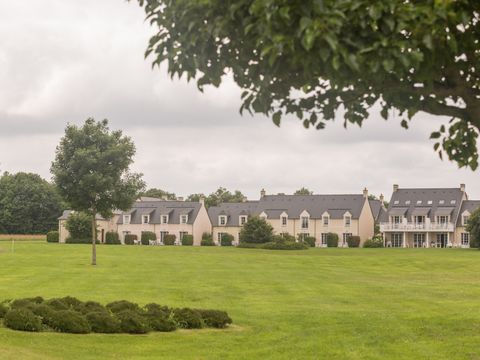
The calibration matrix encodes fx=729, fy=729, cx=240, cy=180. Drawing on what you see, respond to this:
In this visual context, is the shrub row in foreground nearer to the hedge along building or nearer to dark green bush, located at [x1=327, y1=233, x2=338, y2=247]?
the hedge along building

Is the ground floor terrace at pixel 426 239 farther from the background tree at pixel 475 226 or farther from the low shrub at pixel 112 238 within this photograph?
the low shrub at pixel 112 238

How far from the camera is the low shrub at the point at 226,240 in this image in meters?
105

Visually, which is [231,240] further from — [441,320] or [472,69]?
[472,69]

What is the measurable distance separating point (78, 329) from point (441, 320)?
10.4m

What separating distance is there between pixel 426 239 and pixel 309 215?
55.4 ft

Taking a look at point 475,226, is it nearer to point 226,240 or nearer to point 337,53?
point 226,240

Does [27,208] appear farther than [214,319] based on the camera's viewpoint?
Yes

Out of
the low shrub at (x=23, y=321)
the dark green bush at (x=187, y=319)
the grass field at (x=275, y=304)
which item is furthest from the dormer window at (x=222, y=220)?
the low shrub at (x=23, y=321)

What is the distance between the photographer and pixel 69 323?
18016mm

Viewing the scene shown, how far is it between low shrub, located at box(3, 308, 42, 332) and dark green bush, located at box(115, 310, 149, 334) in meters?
2.05

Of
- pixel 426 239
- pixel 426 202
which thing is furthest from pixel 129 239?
pixel 426 202

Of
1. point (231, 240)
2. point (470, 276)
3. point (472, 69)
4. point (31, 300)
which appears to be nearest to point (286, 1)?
point (472, 69)

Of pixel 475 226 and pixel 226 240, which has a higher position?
pixel 475 226

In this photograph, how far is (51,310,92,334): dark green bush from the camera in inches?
710
